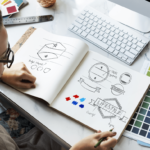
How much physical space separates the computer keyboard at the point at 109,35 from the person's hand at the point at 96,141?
0.99ft

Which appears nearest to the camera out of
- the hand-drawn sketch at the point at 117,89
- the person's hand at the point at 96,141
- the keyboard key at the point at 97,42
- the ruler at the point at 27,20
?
the person's hand at the point at 96,141

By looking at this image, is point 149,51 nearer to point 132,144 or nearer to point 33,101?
point 132,144

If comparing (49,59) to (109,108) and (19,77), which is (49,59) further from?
(109,108)

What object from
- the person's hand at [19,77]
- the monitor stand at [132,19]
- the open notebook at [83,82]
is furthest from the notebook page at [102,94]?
the monitor stand at [132,19]

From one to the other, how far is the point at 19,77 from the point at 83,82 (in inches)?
8.9

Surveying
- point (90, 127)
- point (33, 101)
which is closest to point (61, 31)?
point (33, 101)

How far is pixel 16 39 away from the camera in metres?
0.80

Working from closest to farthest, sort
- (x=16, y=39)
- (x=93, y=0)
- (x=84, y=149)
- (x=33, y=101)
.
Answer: (x=84, y=149), (x=33, y=101), (x=16, y=39), (x=93, y=0)

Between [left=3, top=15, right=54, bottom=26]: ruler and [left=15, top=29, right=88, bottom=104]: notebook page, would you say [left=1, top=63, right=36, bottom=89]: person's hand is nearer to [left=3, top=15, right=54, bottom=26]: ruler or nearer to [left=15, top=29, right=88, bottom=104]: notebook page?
[left=15, top=29, right=88, bottom=104]: notebook page

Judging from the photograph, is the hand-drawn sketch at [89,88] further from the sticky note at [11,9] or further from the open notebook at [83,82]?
the sticky note at [11,9]

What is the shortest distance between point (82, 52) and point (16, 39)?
0.31m

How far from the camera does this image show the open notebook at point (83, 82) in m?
0.59

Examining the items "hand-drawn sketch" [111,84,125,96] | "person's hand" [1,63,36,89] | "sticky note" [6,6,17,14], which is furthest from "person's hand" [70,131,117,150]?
"sticky note" [6,6,17,14]

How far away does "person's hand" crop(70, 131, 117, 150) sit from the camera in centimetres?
51
